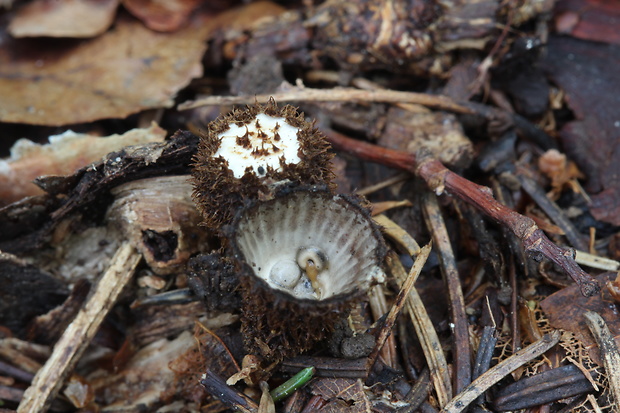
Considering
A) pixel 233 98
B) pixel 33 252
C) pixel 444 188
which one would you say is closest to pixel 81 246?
pixel 33 252

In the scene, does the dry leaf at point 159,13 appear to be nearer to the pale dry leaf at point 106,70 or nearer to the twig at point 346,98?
the pale dry leaf at point 106,70

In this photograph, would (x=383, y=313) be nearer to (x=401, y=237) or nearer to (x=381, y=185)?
(x=401, y=237)

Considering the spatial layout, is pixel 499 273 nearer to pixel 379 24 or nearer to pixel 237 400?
pixel 237 400

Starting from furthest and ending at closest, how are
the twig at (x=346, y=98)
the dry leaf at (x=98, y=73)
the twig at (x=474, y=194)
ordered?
1. the dry leaf at (x=98, y=73)
2. the twig at (x=346, y=98)
3. the twig at (x=474, y=194)

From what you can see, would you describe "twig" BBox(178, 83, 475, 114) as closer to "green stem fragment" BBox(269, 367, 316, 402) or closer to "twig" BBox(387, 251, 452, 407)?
"twig" BBox(387, 251, 452, 407)

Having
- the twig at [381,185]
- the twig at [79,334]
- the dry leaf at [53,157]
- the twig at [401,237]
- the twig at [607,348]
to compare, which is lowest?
the twig at [79,334]

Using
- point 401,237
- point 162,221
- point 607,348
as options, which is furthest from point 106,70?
point 607,348

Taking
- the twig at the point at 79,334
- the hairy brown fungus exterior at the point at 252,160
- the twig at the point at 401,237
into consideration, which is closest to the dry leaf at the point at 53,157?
the twig at the point at 79,334
